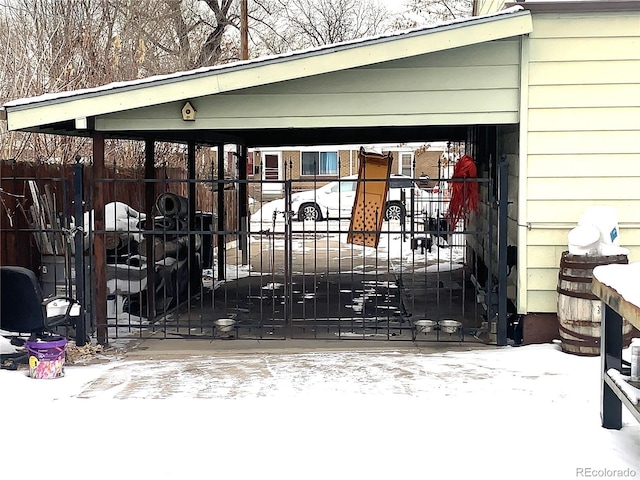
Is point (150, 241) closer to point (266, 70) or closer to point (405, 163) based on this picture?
point (266, 70)

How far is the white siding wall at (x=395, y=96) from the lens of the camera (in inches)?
283

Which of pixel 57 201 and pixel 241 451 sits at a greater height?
pixel 57 201

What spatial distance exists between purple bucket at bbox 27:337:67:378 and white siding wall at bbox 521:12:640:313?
4.24 m

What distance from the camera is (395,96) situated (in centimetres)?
727

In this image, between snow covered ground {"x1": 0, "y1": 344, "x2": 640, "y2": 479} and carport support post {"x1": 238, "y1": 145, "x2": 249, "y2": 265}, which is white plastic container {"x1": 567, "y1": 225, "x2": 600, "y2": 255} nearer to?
snow covered ground {"x1": 0, "y1": 344, "x2": 640, "y2": 479}

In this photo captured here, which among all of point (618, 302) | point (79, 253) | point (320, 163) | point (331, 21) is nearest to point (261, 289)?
point (79, 253)

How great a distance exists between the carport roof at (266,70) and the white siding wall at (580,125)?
1.74ft

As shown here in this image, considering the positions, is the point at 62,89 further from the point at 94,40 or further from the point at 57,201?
the point at 57,201

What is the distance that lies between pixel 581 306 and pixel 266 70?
11.0 ft

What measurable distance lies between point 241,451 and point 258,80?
3444 mm

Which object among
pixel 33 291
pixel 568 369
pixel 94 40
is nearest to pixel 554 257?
pixel 568 369

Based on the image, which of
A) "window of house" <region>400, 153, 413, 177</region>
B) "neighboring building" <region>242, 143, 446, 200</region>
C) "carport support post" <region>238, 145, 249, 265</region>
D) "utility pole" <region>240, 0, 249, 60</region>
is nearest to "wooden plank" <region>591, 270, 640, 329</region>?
"carport support post" <region>238, 145, 249, 265</region>

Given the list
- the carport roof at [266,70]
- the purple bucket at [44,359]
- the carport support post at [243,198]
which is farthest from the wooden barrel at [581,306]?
the carport support post at [243,198]

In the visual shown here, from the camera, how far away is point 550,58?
7.07m
